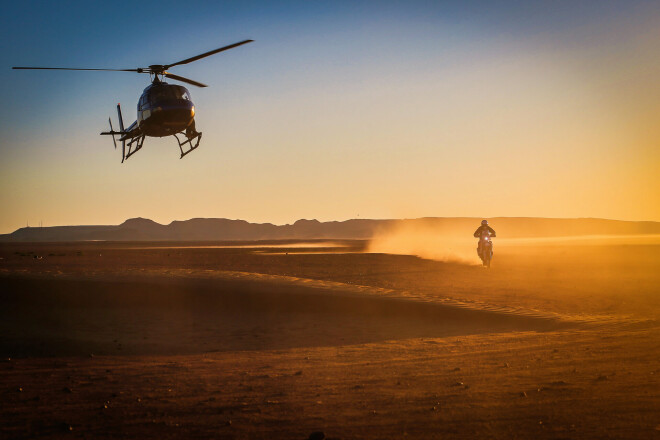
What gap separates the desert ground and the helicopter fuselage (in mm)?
5139

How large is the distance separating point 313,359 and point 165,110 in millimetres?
12938

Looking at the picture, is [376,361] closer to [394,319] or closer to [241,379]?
[241,379]

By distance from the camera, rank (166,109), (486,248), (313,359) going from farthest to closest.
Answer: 1. (486,248)
2. (166,109)
3. (313,359)

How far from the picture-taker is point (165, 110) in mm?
21625

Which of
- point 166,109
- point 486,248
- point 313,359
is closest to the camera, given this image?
point 313,359

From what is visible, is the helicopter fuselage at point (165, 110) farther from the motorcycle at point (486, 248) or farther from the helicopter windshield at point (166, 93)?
the motorcycle at point (486, 248)

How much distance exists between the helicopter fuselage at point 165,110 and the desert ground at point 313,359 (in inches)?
202

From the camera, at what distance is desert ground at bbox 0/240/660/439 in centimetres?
726

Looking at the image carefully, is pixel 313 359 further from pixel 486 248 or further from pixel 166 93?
pixel 486 248

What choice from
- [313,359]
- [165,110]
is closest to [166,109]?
[165,110]

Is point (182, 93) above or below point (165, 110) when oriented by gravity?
above

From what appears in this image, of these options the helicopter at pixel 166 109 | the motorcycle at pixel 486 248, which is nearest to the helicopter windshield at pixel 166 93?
the helicopter at pixel 166 109

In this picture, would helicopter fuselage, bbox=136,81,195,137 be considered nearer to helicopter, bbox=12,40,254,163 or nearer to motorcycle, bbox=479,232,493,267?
helicopter, bbox=12,40,254,163

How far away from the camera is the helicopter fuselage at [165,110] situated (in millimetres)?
21688
